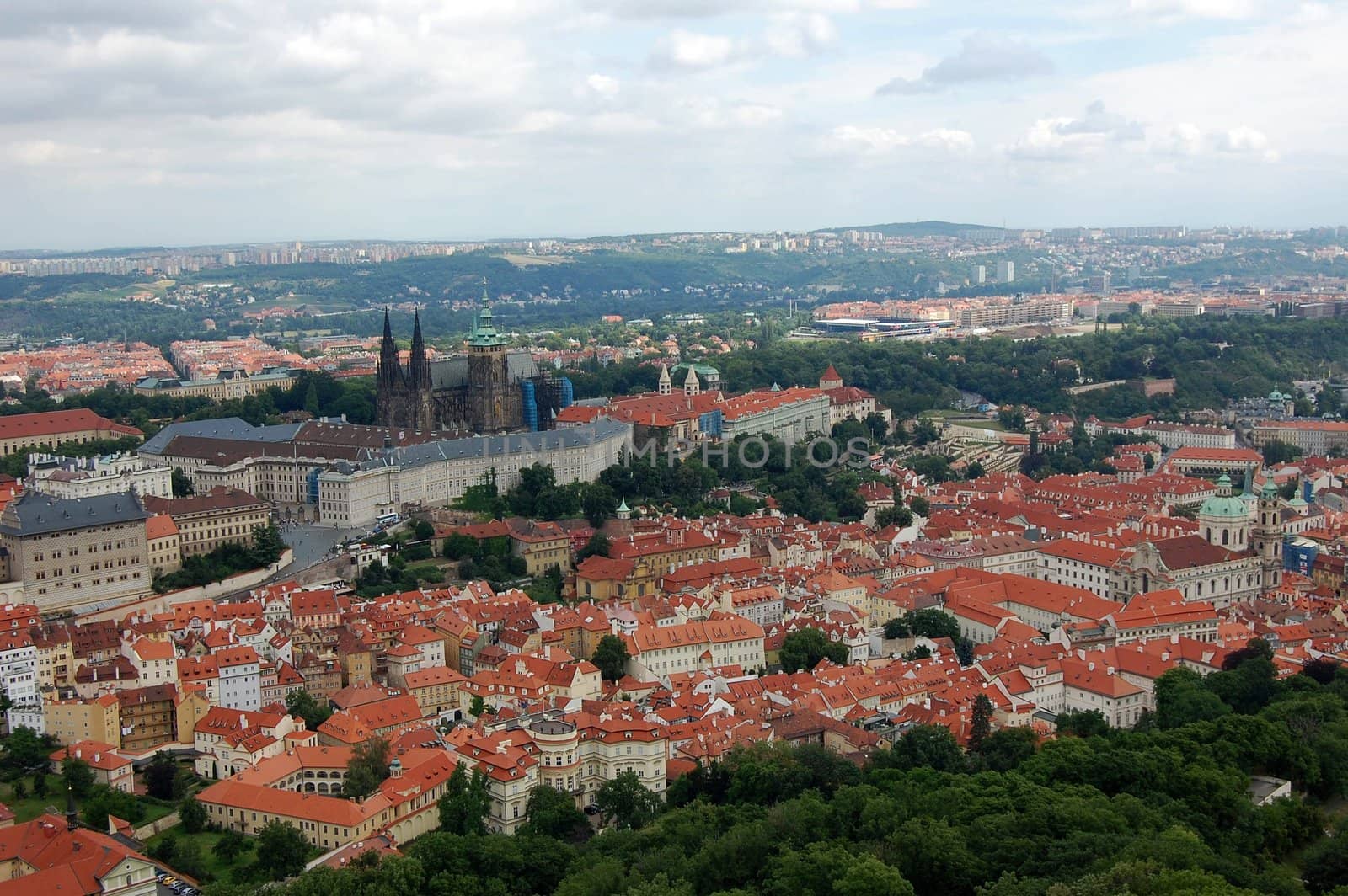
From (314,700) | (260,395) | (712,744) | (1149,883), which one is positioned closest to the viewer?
(1149,883)

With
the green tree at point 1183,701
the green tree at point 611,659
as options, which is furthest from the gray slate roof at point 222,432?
the green tree at point 1183,701

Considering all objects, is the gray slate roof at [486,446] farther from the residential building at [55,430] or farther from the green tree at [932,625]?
the green tree at [932,625]

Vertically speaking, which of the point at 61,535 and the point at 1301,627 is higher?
the point at 61,535

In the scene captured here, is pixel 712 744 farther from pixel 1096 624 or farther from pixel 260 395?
pixel 260 395

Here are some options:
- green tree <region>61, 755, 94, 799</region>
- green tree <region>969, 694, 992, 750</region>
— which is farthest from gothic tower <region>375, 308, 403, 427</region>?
green tree <region>969, 694, 992, 750</region>

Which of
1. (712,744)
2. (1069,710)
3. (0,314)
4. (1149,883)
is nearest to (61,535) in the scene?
(712,744)

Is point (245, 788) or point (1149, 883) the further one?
point (245, 788)

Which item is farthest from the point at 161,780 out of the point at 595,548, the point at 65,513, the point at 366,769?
the point at 595,548
